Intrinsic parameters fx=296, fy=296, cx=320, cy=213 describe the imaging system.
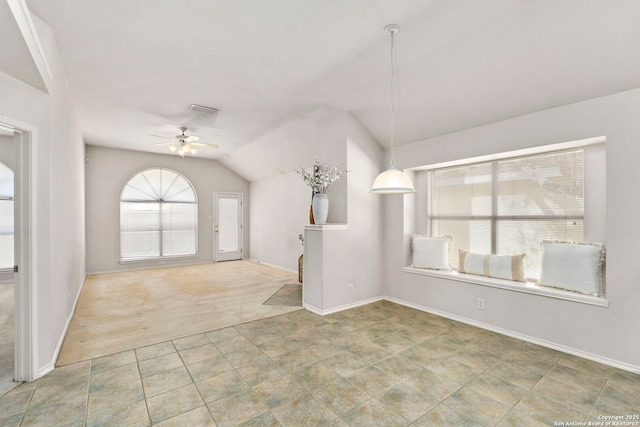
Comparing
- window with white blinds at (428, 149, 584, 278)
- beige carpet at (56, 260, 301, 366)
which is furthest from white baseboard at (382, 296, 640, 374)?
beige carpet at (56, 260, 301, 366)

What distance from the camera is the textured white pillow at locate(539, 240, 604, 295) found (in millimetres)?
2922

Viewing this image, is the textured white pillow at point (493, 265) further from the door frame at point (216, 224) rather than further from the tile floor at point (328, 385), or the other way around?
the door frame at point (216, 224)

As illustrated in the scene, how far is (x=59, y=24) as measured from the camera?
8.59 ft

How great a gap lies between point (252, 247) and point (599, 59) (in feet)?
27.6

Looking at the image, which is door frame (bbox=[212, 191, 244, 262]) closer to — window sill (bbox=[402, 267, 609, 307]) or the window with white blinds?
window sill (bbox=[402, 267, 609, 307])

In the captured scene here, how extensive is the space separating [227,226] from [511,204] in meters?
7.43

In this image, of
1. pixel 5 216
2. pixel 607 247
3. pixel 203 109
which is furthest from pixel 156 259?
pixel 607 247

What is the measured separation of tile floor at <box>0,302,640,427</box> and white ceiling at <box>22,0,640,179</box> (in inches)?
103

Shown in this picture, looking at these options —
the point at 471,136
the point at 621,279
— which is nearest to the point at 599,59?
the point at 471,136

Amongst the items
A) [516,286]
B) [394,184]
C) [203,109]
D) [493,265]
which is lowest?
[516,286]

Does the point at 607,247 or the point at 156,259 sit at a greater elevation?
the point at 607,247

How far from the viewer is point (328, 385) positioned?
2422 millimetres

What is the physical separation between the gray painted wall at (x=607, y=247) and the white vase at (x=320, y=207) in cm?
177

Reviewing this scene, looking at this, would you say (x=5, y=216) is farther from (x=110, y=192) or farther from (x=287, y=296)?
(x=287, y=296)
